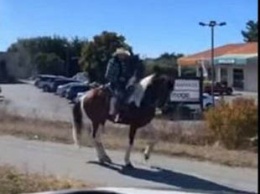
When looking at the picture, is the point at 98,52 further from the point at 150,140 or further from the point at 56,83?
the point at 150,140

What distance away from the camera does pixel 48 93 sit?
83375 mm

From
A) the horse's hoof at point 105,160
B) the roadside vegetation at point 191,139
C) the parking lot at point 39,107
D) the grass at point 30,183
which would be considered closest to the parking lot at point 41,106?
the parking lot at point 39,107

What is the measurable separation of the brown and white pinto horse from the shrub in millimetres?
3923

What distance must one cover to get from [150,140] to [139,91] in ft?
13.1

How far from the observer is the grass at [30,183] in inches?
451

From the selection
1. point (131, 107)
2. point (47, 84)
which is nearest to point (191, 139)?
point (131, 107)

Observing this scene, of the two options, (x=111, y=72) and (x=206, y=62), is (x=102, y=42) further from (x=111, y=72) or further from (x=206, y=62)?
(x=111, y=72)

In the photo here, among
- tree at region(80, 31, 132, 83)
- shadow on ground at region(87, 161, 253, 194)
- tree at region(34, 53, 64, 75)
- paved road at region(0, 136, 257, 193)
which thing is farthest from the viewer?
tree at region(34, 53, 64, 75)

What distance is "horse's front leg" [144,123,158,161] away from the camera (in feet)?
55.4

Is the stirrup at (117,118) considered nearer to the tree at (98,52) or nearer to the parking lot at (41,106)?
the parking lot at (41,106)

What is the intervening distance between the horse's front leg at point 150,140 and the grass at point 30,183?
12.6 feet

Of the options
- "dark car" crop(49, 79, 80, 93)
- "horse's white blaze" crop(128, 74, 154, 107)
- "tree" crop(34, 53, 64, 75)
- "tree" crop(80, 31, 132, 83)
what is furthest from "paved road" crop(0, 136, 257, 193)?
"tree" crop(34, 53, 64, 75)

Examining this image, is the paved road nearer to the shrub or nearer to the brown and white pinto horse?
the brown and white pinto horse

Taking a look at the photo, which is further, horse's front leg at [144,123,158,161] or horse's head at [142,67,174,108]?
horse's front leg at [144,123,158,161]
